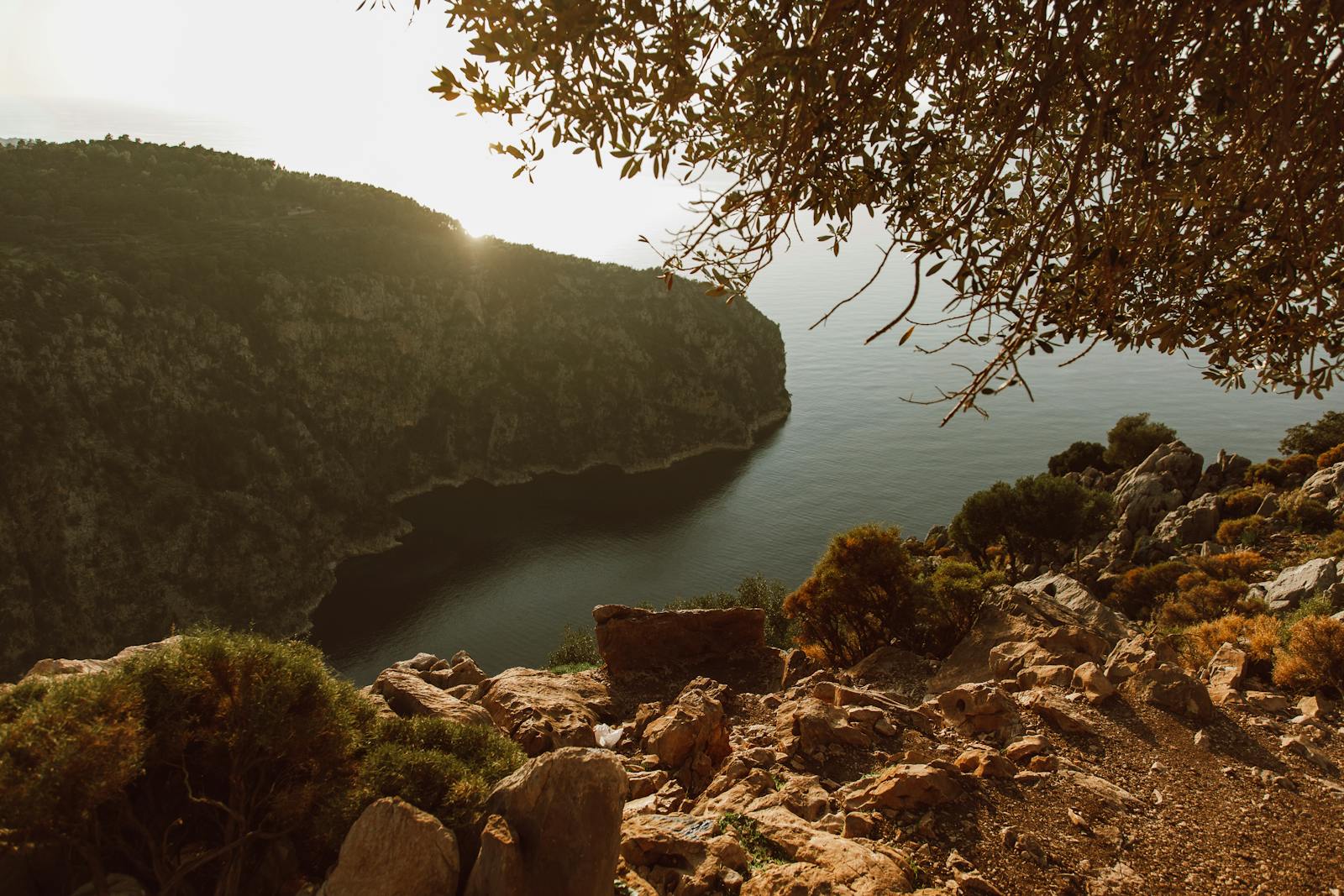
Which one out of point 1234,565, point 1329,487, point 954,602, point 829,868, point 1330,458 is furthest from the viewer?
point 1330,458

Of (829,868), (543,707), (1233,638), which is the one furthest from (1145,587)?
(829,868)

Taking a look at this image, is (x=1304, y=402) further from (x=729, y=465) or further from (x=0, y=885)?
(x=0, y=885)

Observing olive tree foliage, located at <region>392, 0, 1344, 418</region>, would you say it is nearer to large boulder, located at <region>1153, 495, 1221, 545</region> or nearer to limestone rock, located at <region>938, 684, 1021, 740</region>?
limestone rock, located at <region>938, 684, 1021, 740</region>

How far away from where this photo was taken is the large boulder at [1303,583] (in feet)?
48.5

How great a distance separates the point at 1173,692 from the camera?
31.0 ft

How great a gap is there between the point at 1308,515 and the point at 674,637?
70.9ft

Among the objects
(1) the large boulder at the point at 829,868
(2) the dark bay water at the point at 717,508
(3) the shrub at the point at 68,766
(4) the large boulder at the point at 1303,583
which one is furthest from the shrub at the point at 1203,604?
(2) the dark bay water at the point at 717,508

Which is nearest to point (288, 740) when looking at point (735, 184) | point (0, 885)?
point (0, 885)

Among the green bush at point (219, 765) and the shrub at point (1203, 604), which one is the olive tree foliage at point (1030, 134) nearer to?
the green bush at point (219, 765)

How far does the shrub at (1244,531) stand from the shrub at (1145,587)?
8.11 feet

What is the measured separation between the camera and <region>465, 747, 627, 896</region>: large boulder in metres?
5.59

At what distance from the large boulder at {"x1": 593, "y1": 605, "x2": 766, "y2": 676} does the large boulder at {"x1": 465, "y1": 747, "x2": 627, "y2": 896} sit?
12276 mm

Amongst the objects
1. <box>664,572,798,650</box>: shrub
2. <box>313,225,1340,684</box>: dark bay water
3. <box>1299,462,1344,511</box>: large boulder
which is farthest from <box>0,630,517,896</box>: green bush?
<box>313,225,1340,684</box>: dark bay water

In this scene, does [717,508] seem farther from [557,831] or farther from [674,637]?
[557,831]
